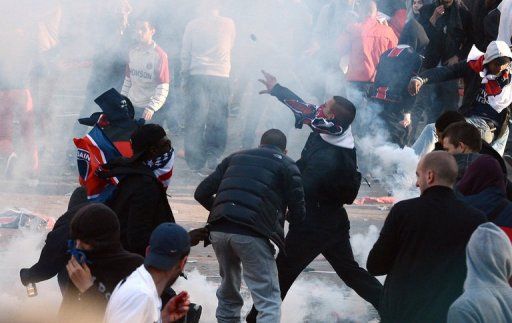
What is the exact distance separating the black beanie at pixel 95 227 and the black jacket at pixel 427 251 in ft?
4.31

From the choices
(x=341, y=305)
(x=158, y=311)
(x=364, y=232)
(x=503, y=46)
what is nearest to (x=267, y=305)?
(x=341, y=305)

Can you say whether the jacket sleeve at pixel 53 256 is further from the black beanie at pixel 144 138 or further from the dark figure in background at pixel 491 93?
the dark figure in background at pixel 491 93

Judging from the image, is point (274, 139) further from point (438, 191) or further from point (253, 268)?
point (438, 191)

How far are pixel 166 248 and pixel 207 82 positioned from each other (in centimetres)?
633

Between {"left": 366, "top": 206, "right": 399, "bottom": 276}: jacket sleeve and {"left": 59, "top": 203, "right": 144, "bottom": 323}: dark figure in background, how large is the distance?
123cm

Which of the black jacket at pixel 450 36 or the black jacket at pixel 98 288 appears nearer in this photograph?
the black jacket at pixel 98 288

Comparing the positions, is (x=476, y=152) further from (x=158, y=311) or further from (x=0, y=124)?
(x=0, y=124)

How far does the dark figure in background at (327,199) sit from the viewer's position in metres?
6.45

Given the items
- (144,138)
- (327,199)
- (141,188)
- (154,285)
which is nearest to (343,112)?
(327,199)

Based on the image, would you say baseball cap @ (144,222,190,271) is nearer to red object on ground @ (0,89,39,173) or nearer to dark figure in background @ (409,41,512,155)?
dark figure in background @ (409,41,512,155)

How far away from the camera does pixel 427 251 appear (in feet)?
15.8

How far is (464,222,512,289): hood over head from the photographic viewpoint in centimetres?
409

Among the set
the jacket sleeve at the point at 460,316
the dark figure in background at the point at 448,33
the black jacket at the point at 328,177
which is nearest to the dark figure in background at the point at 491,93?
the black jacket at the point at 328,177

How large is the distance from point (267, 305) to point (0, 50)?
3606 mm
